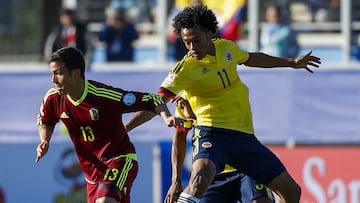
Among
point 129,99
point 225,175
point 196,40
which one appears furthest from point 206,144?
point 196,40

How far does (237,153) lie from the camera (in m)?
9.45

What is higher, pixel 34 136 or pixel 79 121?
pixel 79 121

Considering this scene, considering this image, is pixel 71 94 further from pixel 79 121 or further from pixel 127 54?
pixel 127 54

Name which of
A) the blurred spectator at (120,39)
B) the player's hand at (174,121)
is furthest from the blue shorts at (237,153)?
the blurred spectator at (120,39)

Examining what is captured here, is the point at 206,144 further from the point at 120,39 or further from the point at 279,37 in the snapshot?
the point at 120,39

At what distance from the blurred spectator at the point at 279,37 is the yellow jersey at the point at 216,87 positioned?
18.6ft

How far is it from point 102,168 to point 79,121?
419 mm

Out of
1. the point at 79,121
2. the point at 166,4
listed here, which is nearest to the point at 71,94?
the point at 79,121

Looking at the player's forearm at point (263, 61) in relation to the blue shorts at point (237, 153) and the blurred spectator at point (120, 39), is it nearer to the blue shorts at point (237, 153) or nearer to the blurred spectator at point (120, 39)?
the blue shorts at point (237, 153)

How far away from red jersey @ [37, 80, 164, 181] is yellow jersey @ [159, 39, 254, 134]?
32 centimetres

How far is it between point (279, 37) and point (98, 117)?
254 inches

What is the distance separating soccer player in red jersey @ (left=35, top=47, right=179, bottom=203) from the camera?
9164 millimetres

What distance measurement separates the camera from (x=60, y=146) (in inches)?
600

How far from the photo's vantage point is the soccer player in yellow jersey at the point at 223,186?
9.70 meters
